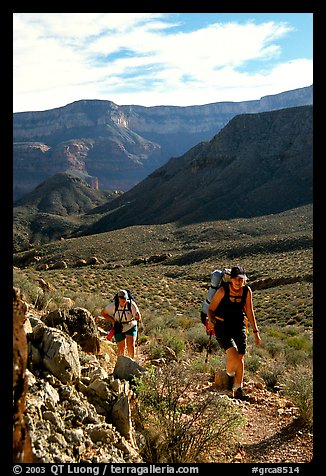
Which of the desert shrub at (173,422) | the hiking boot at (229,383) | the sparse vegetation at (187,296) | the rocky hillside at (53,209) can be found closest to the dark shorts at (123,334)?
the sparse vegetation at (187,296)

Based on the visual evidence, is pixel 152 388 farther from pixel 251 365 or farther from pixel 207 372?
pixel 251 365

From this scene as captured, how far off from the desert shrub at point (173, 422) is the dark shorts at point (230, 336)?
85cm

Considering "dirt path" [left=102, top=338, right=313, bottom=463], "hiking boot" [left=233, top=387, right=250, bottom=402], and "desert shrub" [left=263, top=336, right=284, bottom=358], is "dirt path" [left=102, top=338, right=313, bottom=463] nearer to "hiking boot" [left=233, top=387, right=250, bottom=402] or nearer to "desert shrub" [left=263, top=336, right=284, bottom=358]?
"hiking boot" [left=233, top=387, right=250, bottom=402]

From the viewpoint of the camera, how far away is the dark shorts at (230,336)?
566 centimetres

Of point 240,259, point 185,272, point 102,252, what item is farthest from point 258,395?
point 102,252

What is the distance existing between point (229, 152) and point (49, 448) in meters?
83.1

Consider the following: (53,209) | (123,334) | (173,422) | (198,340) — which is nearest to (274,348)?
(198,340)

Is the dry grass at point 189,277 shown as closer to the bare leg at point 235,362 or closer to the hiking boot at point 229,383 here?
the hiking boot at point 229,383

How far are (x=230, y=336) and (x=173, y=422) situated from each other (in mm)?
1724

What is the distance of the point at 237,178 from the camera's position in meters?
74.8

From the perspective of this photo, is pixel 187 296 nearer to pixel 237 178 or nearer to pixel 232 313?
pixel 232 313

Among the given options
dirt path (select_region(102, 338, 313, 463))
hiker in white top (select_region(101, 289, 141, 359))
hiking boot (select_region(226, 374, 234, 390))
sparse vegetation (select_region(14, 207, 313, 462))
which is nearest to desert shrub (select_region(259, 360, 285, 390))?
sparse vegetation (select_region(14, 207, 313, 462))

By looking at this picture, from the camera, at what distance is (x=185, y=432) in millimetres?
4160
